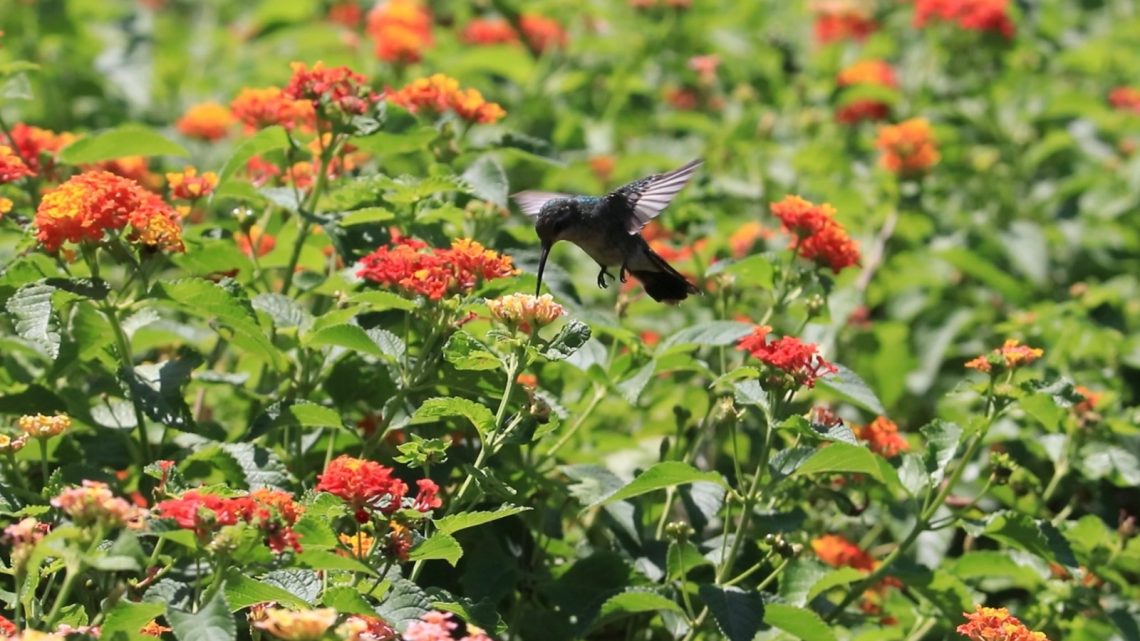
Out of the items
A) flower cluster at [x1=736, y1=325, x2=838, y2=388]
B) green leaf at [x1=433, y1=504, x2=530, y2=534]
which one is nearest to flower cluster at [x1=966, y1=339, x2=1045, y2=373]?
flower cluster at [x1=736, y1=325, x2=838, y2=388]

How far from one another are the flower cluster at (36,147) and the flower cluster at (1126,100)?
4345 mm

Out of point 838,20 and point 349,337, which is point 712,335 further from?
point 838,20

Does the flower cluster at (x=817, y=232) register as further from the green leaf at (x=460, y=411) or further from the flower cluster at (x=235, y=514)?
the flower cluster at (x=235, y=514)

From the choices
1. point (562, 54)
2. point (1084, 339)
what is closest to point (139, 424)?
point (1084, 339)

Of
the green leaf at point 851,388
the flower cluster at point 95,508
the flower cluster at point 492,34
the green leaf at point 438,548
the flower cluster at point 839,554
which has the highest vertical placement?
the flower cluster at point 95,508

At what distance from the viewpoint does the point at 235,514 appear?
2479mm

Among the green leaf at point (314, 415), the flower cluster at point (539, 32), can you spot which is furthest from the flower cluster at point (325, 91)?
the flower cluster at point (539, 32)

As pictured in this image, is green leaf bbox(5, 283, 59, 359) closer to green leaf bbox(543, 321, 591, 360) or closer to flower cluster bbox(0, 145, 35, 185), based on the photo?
flower cluster bbox(0, 145, 35, 185)

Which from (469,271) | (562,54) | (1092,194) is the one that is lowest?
(1092,194)

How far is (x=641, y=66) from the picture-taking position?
20.4 feet

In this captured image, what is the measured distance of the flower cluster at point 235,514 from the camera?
245cm

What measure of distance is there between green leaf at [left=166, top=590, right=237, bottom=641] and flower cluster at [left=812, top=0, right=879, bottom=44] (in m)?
4.68

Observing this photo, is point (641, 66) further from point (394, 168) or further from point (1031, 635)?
point (1031, 635)

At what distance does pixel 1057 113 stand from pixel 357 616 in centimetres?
414
